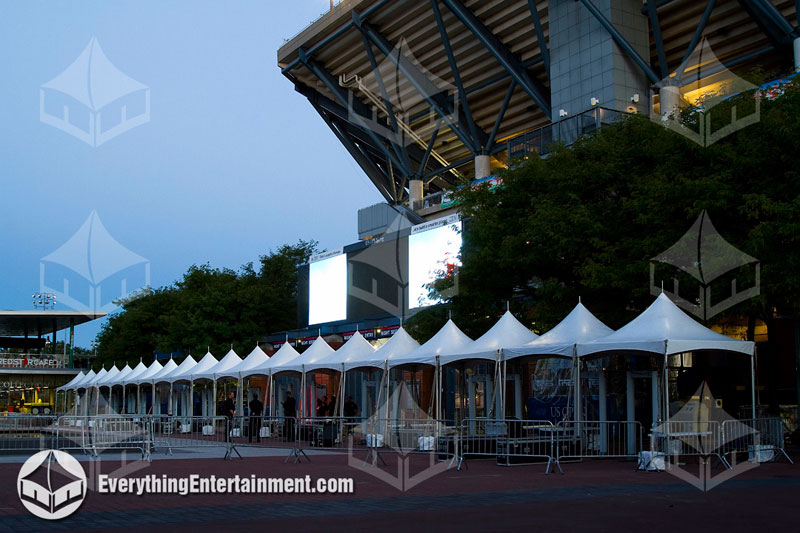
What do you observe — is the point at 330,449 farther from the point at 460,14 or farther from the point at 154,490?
the point at 460,14

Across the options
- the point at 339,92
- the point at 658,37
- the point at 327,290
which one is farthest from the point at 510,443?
the point at 339,92

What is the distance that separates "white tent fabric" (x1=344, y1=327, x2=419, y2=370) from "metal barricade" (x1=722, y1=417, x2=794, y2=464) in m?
9.95

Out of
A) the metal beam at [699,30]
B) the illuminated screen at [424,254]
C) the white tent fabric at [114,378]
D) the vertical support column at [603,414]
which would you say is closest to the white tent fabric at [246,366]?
the illuminated screen at [424,254]

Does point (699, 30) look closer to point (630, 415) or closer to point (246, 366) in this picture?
point (246, 366)

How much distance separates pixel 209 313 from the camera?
54.5 m

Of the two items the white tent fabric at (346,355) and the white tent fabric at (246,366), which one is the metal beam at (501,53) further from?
the white tent fabric at (346,355)

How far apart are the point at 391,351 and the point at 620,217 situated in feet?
25.4

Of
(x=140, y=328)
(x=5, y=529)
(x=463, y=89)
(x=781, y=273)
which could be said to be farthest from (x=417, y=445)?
(x=140, y=328)

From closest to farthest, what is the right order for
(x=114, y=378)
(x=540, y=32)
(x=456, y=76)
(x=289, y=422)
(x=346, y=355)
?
1. (x=346, y=355)
2. (x=289, y=422)
3. (x=114, y=378)
4. (x=540, y=32)
5. (x=456, y=76)

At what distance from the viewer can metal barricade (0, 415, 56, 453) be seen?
23891 millimetres

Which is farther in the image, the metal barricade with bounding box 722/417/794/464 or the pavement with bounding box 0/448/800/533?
the metal barricade with bounding box 722/417/794/464

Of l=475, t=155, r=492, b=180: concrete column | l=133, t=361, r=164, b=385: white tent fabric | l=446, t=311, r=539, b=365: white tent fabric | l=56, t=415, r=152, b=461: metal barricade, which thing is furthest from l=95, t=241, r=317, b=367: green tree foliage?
l=446, t=311, r=539, b=365: white tent fabric

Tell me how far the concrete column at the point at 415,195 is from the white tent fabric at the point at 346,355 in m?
35.3

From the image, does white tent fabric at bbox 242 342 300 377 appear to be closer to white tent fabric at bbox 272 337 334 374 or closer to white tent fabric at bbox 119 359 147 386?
white tent fabric at bbox 272 337 334 374
